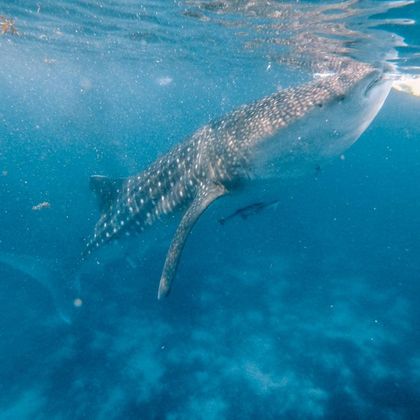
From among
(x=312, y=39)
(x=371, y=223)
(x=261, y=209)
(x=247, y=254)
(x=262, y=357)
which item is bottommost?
(x=371, y=223)

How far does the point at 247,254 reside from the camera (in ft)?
48.4

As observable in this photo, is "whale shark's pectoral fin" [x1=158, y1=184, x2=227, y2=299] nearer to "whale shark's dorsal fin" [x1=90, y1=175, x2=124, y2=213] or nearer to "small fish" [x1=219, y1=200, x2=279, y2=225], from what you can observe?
"small fish" [x1=219, y1=200, x2=279, y2=225]

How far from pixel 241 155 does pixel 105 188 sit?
3765 millimetres

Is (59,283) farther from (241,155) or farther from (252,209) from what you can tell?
(241,155)

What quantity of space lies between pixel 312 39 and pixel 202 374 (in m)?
12.4

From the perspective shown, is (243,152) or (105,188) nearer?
(243,152)

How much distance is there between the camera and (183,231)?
16.6 ft

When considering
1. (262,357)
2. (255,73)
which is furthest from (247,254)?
(255,73)

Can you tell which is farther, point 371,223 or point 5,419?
point 371,223

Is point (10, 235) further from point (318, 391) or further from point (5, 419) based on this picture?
point (318, 391)

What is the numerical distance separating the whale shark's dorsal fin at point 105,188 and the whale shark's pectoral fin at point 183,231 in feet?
8.66

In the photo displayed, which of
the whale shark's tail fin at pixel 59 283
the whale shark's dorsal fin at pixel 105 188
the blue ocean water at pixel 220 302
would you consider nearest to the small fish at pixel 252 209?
the blue ocean water at pixel 220 302

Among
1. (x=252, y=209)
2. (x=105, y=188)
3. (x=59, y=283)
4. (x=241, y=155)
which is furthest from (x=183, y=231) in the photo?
(x=59, y=283)

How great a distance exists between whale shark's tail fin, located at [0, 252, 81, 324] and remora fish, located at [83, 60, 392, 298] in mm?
1830
